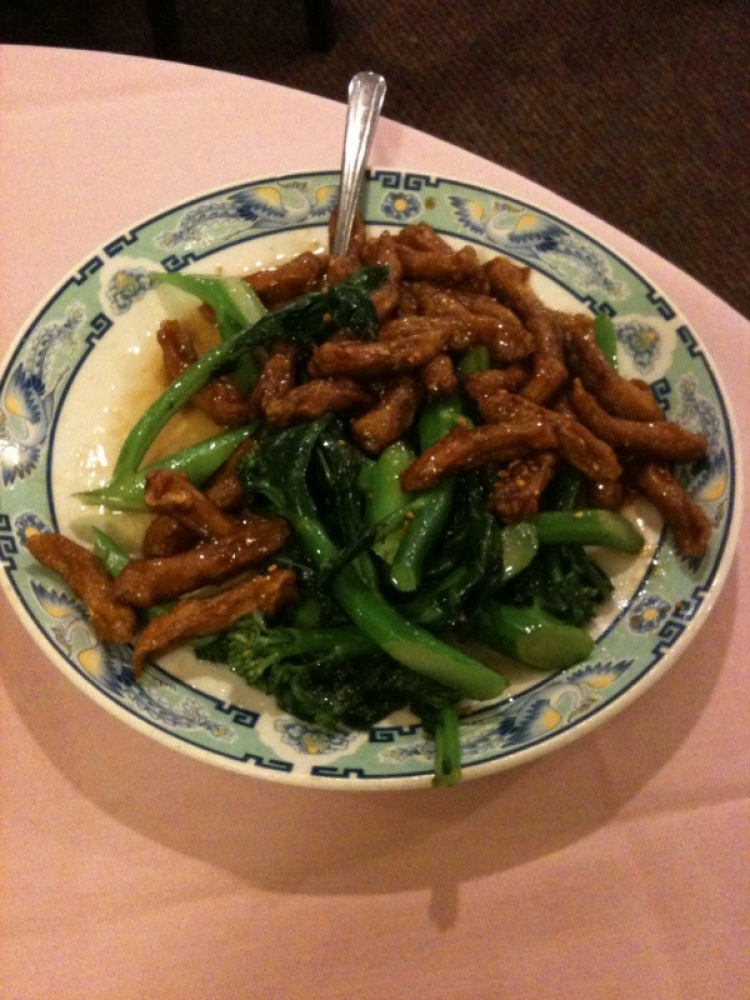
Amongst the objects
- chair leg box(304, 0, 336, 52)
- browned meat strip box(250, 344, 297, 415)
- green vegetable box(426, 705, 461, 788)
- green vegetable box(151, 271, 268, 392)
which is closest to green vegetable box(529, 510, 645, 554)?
green vegetable box(426, 705, 461, 788)

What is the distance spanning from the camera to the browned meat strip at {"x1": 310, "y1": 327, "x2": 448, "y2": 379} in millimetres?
1721

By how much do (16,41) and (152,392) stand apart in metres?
3.30

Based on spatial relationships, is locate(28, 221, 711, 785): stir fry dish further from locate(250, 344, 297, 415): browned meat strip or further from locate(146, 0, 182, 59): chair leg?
locate(146, 0, 182, 59): chair leg

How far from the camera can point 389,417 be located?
168cm

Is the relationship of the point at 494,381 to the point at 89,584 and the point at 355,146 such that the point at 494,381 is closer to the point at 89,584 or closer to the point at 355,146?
the point at 355,146

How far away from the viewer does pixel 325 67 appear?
413 centimetres

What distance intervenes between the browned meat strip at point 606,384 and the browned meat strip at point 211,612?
0.80 metres

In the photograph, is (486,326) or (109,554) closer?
(109,554)

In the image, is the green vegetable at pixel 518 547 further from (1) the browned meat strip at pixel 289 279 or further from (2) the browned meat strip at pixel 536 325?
(1) the browned meat strip at pixel 289 279

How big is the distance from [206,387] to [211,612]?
1.94 feet

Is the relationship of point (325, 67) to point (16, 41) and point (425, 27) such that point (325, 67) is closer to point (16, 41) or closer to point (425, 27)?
point (425, 27)

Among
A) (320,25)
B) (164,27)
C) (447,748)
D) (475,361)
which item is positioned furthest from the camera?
(320,25)

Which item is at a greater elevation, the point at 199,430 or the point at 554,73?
the point at 554,73

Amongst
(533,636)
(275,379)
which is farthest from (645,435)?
(275,379)
